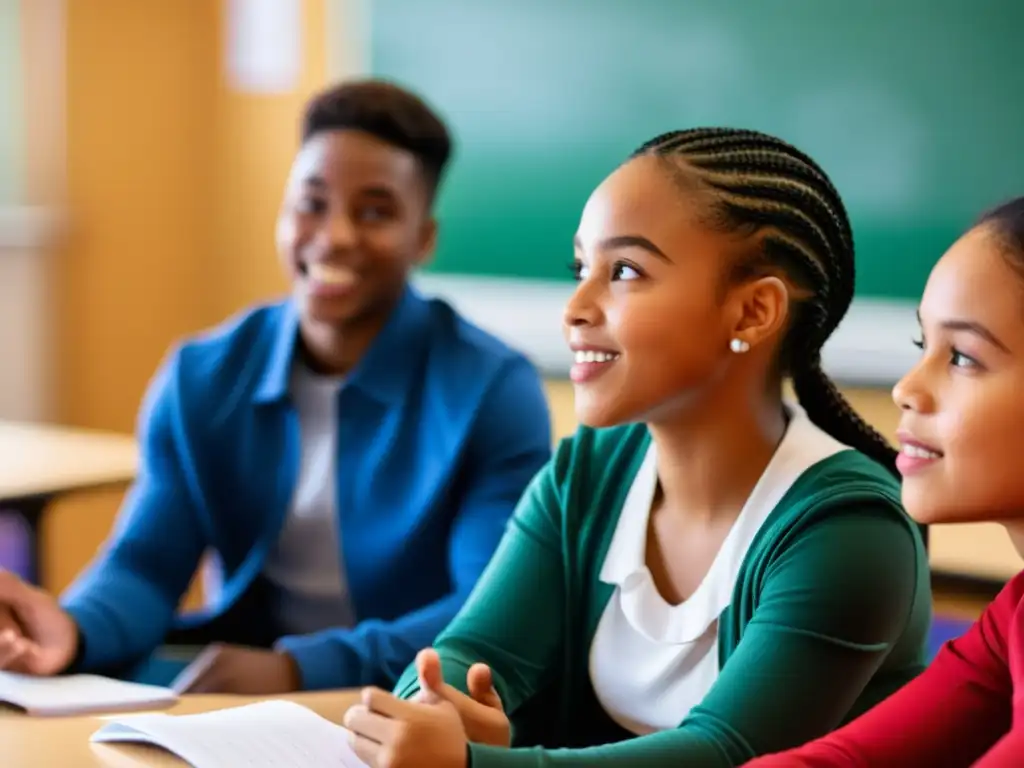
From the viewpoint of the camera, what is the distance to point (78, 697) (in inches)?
59.3

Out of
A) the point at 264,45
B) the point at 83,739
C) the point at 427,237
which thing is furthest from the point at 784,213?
the point at 264,45

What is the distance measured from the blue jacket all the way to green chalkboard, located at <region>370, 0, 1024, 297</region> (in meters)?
0.74

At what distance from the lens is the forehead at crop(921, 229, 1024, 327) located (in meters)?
1.05

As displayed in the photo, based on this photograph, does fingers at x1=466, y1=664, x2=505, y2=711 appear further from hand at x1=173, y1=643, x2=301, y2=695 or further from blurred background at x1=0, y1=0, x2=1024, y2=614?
blurred background at x1=0, y1=0, x2=1024, y2=614

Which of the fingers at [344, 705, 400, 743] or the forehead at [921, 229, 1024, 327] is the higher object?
the forehead at [921, 229, 1024, 327]

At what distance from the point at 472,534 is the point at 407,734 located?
887 millimetres

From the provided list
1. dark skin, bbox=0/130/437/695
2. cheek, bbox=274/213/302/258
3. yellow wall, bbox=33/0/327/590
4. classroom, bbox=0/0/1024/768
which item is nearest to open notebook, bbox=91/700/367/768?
classroom, bbox=0/0/1024/768

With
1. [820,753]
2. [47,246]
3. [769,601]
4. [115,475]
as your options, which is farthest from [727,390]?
[47,246]

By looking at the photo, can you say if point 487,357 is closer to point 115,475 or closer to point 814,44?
point 115,475

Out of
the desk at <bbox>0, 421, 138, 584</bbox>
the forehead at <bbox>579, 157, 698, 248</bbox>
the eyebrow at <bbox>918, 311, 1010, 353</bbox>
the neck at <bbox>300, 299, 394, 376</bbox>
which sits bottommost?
the desk at <bbox>0, 421, 138, 584</bbox>

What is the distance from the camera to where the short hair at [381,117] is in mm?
2115

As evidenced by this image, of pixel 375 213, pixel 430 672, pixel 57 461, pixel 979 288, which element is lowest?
pixel 57 461

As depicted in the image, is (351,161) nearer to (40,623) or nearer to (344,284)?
(344,284)

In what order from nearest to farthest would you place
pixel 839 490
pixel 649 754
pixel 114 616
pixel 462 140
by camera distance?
pixel 649 754
pixel 839 490
pixel 114 616
pixel 462 140
